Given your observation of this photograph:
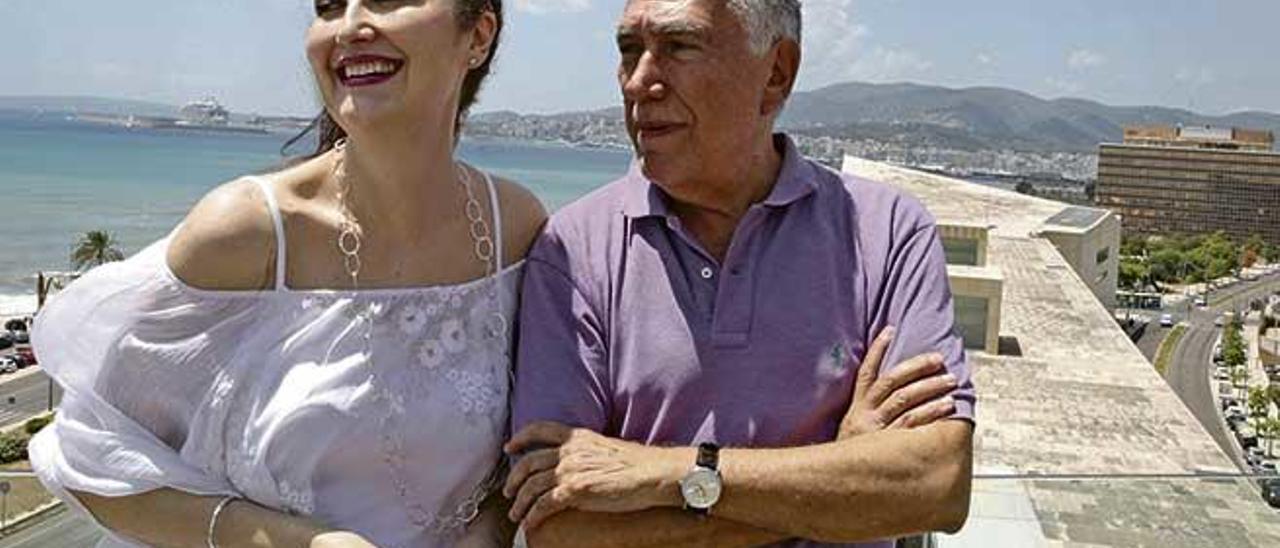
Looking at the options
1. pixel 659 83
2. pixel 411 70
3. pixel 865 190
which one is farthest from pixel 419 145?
pixel 865 190

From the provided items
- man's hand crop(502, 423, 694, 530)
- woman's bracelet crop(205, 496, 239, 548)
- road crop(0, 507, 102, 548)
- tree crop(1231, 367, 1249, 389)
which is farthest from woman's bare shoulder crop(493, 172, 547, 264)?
tree crop(1231, 367, 1249, 389)

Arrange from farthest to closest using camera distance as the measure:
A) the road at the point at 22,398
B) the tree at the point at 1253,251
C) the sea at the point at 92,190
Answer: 1. the tree at the point at 1253,251
2. the sea at the point at 92,190
3. the road at the point at 22,398

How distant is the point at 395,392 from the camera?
62.2 inches

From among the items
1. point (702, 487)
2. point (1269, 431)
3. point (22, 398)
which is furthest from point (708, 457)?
point (1269, 431)

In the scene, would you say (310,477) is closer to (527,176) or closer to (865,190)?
(865,190)

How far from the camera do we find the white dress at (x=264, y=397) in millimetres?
1521

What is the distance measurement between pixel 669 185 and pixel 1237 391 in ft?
110

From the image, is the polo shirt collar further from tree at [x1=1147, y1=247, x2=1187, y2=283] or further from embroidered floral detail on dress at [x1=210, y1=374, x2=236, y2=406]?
tree at [x1=1147, y1=247, x2=1187, y2=283]

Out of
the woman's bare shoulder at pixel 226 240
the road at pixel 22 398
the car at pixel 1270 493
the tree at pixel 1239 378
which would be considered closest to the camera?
the woman's bare shoulder at pixel 226 240

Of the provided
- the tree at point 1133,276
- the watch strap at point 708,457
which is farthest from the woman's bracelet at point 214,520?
the tree at point 1133,276

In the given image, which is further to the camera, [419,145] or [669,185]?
[669,185]

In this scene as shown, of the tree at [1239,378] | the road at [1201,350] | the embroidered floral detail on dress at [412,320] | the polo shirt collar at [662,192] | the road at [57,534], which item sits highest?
the polo shirt collar at [662,192]

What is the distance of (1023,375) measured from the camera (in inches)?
646

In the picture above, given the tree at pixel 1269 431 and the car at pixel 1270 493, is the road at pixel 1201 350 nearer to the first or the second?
the tree at pixel 1269 431
